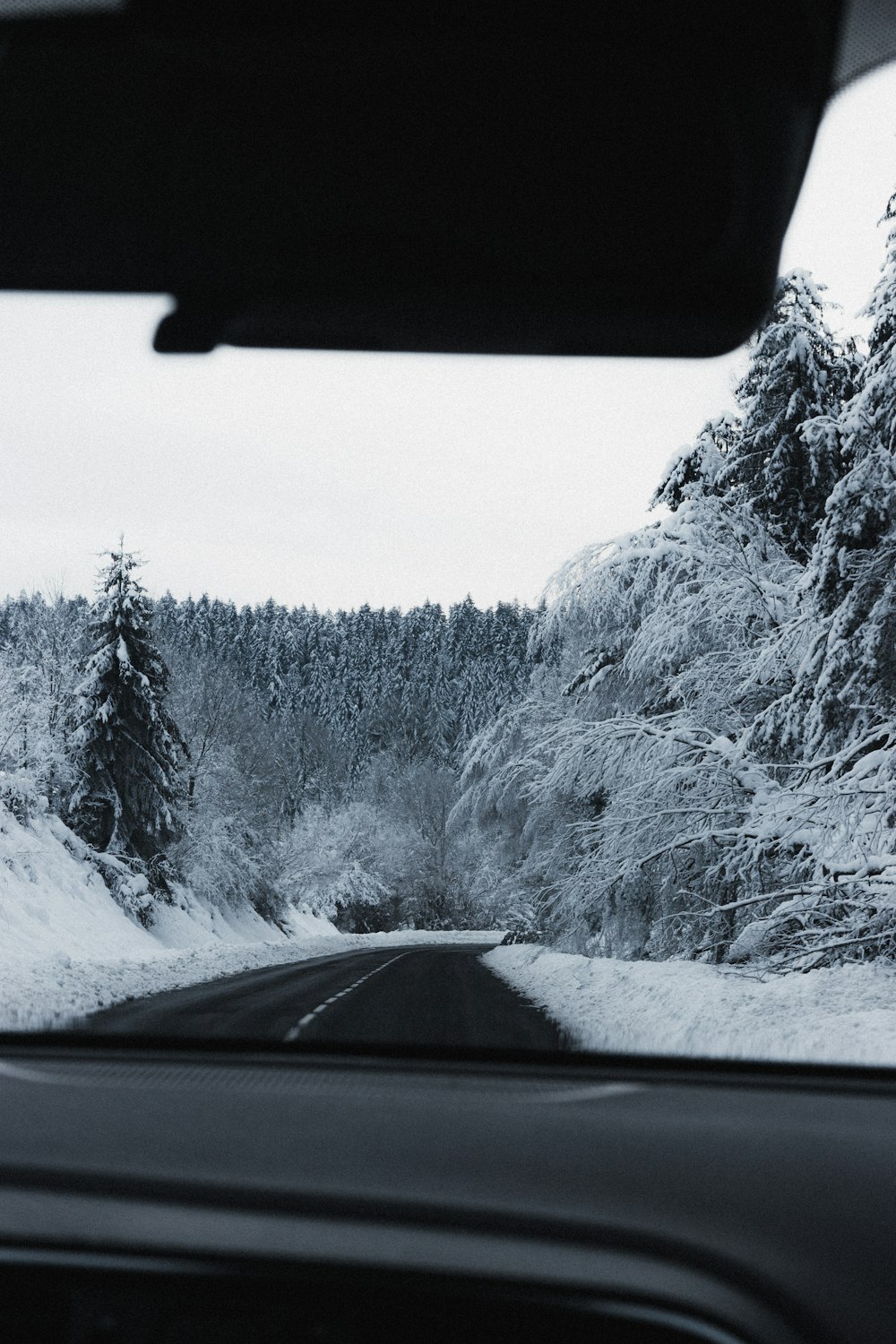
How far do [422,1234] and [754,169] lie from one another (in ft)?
6.00

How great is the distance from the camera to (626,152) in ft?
5.83

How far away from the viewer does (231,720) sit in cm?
445

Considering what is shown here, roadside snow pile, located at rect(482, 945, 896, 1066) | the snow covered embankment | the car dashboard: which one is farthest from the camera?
the snow covered embankment

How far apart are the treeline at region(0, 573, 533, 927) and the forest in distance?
0.01 metres

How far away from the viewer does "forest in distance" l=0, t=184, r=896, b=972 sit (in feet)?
13.6

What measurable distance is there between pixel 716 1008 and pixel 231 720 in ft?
6.48

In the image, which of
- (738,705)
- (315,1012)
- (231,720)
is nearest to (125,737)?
(231,720)

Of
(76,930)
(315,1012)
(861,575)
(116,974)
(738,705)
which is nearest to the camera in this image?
(315,1012)

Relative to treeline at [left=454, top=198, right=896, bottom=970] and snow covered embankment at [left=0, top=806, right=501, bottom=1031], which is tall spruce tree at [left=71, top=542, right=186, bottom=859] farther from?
treeline at [left=454, top=198, right=896, bottom=970]

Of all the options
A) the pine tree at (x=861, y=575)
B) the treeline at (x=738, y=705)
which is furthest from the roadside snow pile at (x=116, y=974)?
the pine tree at (x=861, y=575)

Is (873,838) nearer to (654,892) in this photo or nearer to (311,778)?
(654,892)

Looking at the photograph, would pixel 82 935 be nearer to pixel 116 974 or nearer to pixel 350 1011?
pixel 116 974

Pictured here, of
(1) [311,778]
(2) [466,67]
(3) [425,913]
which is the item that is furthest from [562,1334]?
(3) [425,913]

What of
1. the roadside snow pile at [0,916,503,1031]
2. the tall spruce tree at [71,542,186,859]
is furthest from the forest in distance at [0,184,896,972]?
the roadside snow pile at [0,916,503,1031]
